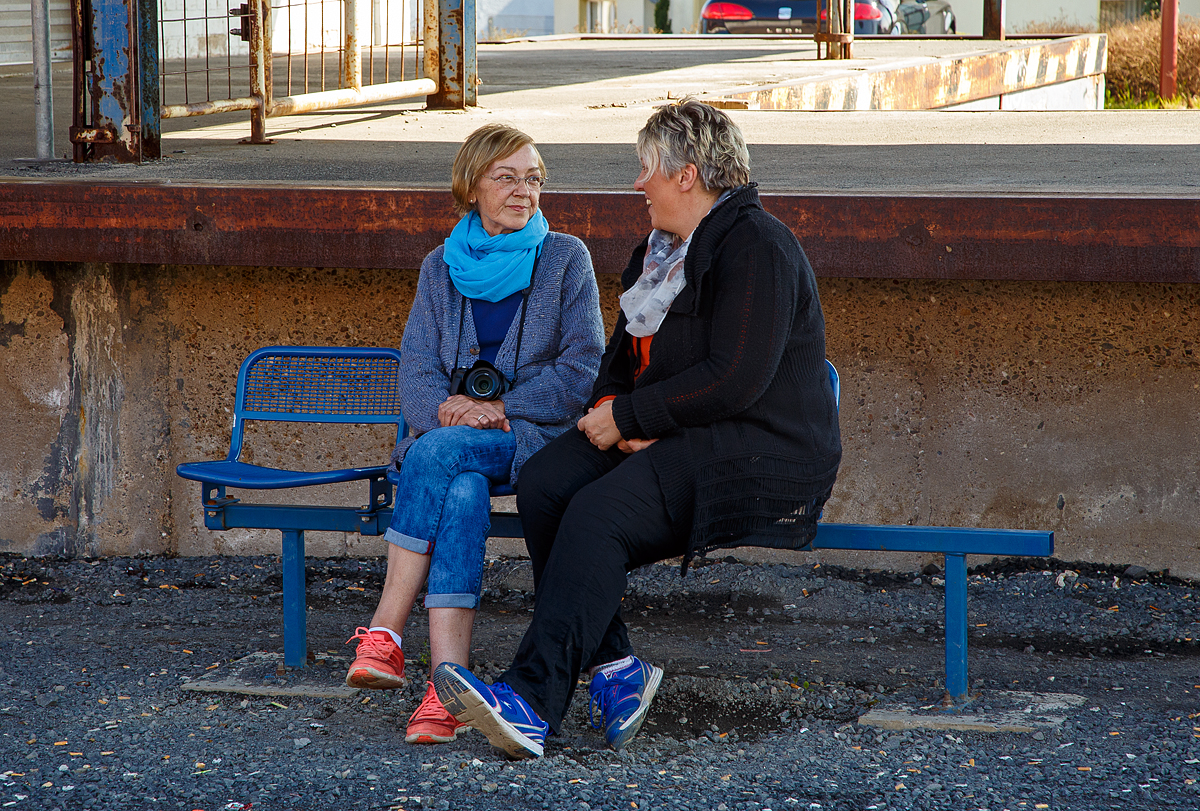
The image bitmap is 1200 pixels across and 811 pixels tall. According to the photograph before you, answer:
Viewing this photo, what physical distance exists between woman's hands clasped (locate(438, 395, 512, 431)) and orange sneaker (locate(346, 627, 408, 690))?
537 mm

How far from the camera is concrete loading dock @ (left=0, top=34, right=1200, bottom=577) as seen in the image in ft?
12.4

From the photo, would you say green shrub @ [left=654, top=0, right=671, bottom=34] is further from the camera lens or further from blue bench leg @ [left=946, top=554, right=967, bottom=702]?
blue bench leg @ [left=946, top=554, right=967, bottom=702]

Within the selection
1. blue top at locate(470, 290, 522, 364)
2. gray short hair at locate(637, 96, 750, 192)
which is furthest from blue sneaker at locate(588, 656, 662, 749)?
gray short hair at locate(637, 96, 750, 192)

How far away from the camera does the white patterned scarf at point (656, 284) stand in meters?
2.98

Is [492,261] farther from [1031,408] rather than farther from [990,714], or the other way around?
[1031,408]

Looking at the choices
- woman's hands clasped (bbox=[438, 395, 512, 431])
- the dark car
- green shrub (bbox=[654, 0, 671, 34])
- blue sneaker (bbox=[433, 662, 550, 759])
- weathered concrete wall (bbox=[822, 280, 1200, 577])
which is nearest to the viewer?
blue sneaker (bbox=[433, 662, 550, 759])

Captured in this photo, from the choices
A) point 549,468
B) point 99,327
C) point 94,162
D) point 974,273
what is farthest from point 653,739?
point 94,162

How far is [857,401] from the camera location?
4219mm

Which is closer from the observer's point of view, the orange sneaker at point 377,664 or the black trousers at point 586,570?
the black trousers at point 586,570

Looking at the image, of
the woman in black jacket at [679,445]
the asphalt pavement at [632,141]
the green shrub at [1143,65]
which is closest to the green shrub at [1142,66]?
the green shrub at [1143,65]

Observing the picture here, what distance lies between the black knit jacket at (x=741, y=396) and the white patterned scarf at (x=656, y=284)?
→ 3 cm

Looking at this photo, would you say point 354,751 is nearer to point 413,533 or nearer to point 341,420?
point 413,533

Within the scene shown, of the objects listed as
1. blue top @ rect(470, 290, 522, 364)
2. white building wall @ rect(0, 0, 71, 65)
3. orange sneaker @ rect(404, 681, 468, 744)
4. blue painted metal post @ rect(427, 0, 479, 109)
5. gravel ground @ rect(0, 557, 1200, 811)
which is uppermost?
white building wall @ rect(0, 0, 71, 65)

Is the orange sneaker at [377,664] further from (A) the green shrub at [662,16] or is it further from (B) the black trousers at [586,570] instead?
(A) the green shrub at [662,16]
